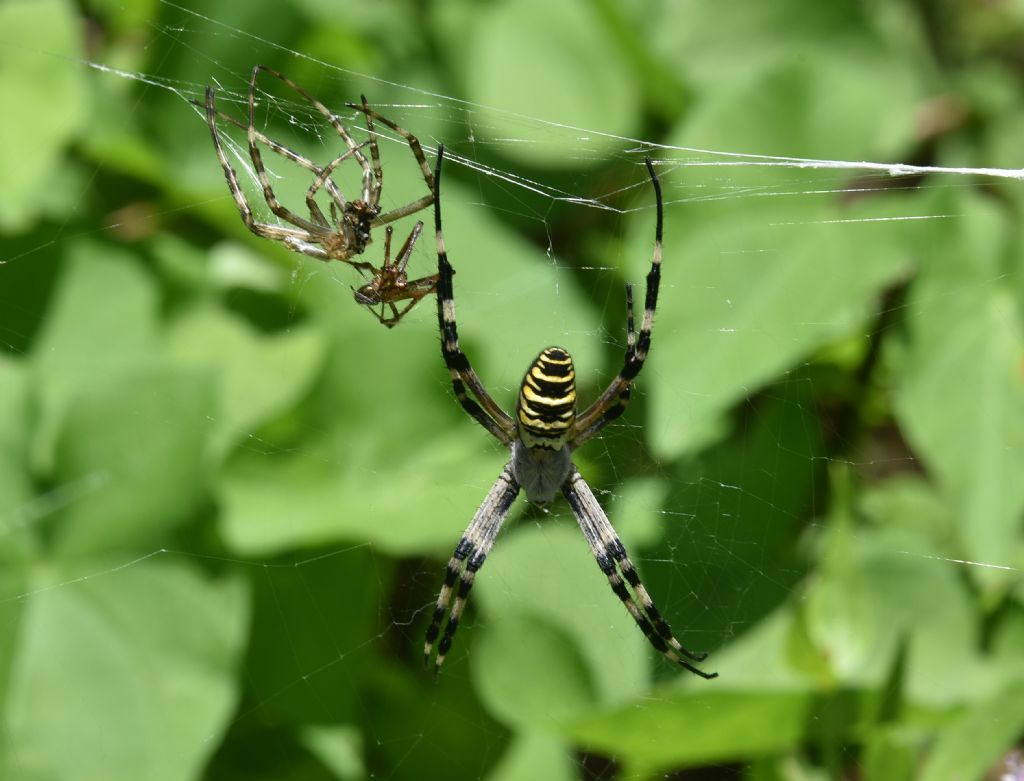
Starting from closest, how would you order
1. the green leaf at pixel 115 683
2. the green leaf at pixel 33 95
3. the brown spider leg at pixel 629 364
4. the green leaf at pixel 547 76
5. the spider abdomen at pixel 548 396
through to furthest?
the spider abdomen at pixel 548 396 → the brown spider leg at pixel 629 364 → the green leaf at pixel 115 683 → the green leaf at pixel 33 95 → the green leaf at pixel 547 76

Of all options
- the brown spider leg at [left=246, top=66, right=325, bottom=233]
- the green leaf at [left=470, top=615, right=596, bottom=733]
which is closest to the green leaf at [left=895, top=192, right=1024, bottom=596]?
the green leaf at [left=470, top=615, right=596, bottom=733]

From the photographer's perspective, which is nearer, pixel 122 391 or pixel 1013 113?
pixel 122 391

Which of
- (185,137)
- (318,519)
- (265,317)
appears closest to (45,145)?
(185,137)

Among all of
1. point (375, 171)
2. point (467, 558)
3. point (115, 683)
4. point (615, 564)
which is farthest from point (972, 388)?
point (115, 683)

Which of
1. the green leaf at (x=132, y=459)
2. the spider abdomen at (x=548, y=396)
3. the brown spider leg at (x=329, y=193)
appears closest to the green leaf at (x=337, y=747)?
the green leaf at (x=132, y=459)

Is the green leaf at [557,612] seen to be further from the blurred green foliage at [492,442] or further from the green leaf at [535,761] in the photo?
the green leaf at [535,761]

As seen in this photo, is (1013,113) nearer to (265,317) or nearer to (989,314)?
(989,314)

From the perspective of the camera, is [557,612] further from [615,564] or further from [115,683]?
[115,683]
